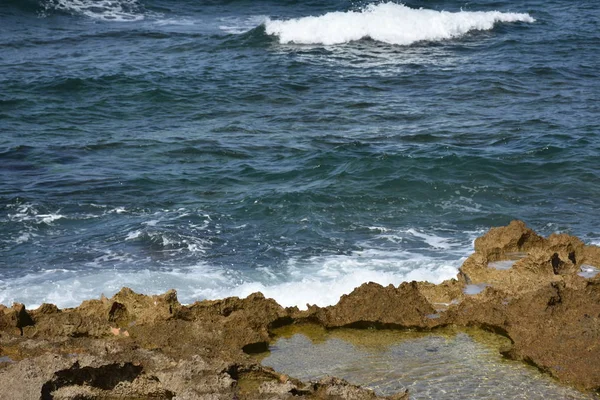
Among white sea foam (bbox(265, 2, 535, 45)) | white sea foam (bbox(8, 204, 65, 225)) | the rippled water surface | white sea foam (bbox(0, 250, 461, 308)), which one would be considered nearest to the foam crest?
white sea foam (bbox(265, 2, 535, 45))

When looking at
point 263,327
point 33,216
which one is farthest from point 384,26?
point 263,327

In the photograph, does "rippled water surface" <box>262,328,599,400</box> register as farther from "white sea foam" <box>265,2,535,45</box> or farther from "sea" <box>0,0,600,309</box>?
"white sea foam" <box>265,2,535,45</box>

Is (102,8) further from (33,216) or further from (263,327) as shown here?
(263,327)

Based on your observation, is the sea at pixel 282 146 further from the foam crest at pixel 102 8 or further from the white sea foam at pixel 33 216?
the foam crest at pixel 102 8

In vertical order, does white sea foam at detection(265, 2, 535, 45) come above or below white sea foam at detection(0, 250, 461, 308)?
above

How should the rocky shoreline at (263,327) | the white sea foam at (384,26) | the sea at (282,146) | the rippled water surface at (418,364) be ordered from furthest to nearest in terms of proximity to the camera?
1. the white sea foam at (384,26)
2. the sea at (282,146)
3. the rippled water surface at (418,364)
4. the rocky shoreline at (263,327)

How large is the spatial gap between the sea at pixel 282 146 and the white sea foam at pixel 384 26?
67mm

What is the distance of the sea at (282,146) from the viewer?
1138 centimetres

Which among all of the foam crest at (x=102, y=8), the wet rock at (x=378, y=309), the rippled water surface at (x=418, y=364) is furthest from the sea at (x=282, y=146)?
the rippled water surface at (x=418, y=364)

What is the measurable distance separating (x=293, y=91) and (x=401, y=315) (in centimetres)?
1089

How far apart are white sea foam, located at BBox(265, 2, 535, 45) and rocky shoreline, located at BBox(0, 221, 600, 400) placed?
1500cm

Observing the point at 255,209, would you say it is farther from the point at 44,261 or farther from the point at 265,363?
the point at 265,363

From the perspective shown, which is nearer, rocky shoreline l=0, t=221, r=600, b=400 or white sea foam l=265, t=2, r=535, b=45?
rocky shoreline l=0, t=221, r=600, b=400

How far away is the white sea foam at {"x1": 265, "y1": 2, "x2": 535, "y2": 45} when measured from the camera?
24000 millimetres
